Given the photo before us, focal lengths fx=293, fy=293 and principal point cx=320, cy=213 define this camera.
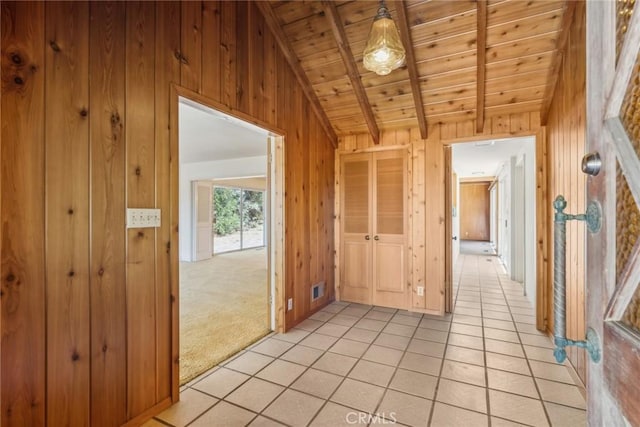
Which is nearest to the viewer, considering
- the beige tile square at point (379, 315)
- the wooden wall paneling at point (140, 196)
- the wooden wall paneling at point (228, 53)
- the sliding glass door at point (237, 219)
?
the wooden wall paneling at point (140, 196)

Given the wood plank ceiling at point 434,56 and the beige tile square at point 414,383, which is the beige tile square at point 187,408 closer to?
the beige tile square at point 414,383

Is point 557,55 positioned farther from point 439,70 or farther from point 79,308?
point 79,308

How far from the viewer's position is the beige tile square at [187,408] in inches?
68.9


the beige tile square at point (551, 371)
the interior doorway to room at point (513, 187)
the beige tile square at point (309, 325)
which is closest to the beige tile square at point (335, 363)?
the beige tile square at point (309, 325)

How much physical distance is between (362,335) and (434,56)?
2736mm

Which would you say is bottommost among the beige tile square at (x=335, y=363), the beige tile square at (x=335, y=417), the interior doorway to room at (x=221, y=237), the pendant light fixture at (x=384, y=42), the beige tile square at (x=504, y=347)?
the beige tile square at (x=335, y=417)

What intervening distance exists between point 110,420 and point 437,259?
3.22m

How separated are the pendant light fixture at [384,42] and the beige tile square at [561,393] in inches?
97.8

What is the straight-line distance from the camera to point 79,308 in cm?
143

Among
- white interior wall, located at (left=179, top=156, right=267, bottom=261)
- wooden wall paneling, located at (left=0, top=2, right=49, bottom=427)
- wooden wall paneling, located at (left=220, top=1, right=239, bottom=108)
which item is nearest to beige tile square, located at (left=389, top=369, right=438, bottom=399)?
wooden wall paneling, located at (left=0, top=2, right=49, bottom=427)

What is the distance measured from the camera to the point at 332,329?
3.07m

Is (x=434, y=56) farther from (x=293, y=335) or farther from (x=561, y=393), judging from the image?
(x=293, y=335)

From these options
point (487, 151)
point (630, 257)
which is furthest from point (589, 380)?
point (487, 151)

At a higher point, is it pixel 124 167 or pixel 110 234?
pixel 124 167
